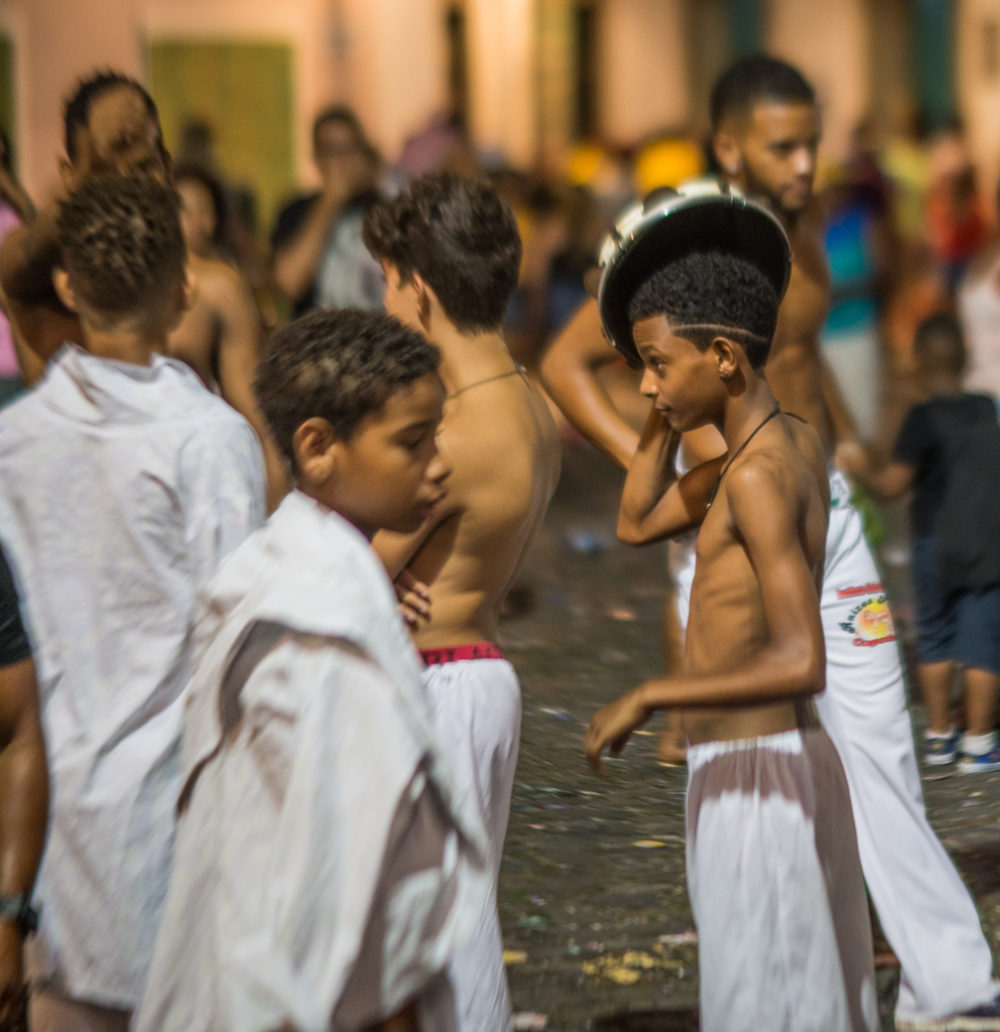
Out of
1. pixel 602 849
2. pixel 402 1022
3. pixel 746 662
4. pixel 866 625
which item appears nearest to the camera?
pixel 402 1022

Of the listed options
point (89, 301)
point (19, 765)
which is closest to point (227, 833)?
point (19, 765)

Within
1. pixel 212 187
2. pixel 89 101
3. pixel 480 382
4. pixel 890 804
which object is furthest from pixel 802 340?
pixel 212 187

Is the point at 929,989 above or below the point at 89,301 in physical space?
below

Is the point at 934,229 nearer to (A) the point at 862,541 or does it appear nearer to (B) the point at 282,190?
(B) the point at 282,190

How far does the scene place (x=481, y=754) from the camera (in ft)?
10.7

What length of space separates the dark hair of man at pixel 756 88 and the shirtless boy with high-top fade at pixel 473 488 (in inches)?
55.0

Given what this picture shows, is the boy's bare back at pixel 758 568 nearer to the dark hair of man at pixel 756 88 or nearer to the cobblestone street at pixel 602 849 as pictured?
the cobblestone street at pixel 602 849

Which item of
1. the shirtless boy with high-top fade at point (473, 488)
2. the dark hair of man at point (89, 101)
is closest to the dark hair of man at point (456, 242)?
the shirtless boy with high-top fade at point (473, 488)

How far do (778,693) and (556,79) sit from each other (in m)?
22.2

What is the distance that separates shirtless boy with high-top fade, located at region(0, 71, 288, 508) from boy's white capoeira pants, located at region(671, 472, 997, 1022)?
1.36 m

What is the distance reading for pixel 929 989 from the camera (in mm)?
3893

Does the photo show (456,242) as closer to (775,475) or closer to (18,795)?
(775,475)

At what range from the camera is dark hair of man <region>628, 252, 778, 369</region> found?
311 centimetres

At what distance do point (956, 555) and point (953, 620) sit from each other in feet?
0.76
